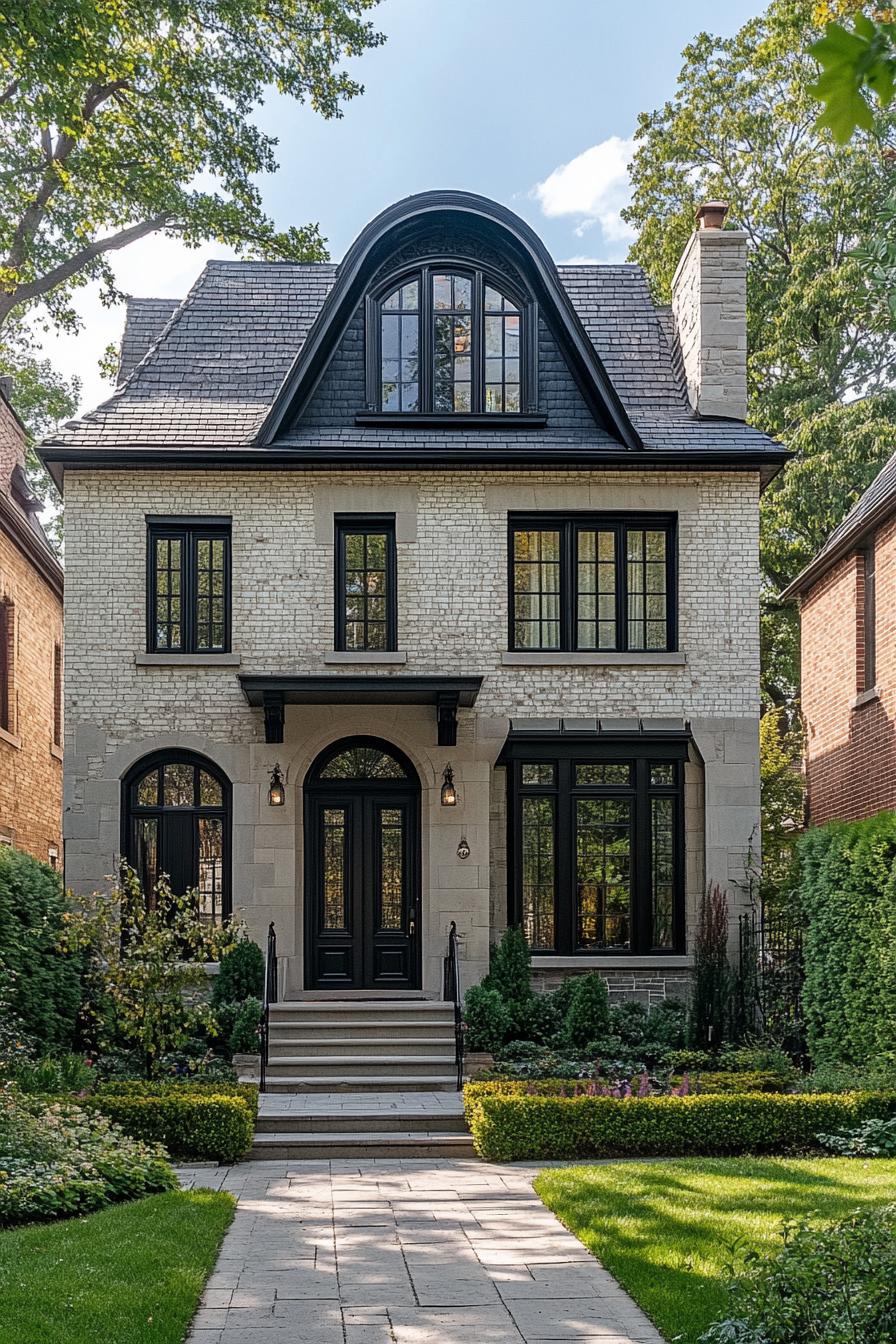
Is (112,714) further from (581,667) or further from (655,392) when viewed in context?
(655,392)

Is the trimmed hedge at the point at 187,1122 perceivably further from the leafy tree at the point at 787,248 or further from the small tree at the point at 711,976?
the leafy tree at the point at 787,248

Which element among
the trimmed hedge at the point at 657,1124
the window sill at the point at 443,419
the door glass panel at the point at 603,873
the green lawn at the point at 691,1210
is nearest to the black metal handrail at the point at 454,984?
the door glass panel at the point at 603,873

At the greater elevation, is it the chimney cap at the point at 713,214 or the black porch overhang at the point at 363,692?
the chimney cap at the point at 713,214

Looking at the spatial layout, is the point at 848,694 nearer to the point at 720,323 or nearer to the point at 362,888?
the point at 720,323

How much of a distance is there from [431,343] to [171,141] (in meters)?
7.77

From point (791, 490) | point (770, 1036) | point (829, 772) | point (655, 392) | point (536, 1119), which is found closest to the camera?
point (536, 1119)

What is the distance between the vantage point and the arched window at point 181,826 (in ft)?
53.8

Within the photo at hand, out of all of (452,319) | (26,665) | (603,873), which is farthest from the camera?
(26,665)

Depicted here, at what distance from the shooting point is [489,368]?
1738cm

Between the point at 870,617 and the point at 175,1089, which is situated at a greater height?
the point at 870,617

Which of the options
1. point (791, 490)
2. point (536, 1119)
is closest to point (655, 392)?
point (791, 490)

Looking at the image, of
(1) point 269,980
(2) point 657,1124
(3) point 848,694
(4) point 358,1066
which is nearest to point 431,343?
(3) point 848,694

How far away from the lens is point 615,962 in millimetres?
16281

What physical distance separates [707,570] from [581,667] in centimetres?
194
